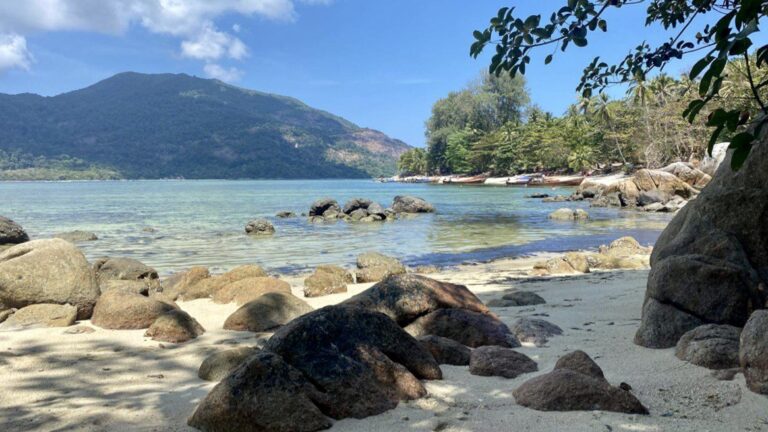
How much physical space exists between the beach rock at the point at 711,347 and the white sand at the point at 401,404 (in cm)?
9

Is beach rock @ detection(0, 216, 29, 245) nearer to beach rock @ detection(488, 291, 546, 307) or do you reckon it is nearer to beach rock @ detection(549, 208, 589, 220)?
beach rock @ detection(488, 291, 546, 307)

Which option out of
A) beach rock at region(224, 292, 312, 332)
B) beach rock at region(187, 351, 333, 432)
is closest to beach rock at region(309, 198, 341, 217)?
beach rock at region(224, 292, 312, 332)

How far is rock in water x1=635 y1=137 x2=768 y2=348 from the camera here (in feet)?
15.3

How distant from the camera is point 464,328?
540cm

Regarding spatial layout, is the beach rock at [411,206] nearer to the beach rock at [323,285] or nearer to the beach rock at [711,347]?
the beach rock at [323,285]

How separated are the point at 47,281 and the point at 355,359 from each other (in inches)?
213

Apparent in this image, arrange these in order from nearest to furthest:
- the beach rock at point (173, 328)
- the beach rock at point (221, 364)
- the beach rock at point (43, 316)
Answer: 1. the beach rock at point (221, 364)
2. the beach rock at point (173, 328)
3. the beach rock at point (43, 316)

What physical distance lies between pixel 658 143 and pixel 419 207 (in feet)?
111

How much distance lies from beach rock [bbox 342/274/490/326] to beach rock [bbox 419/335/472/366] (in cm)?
91

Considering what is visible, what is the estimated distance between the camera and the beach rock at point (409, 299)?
5.60 meters

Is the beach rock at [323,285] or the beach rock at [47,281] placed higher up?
the beach rock at [47,281]

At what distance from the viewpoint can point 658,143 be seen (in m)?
55.5

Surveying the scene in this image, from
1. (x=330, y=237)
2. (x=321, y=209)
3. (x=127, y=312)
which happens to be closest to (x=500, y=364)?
(x=127, y=312)

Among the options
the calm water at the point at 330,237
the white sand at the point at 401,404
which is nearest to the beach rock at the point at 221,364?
the white sand at the point at 401,404
